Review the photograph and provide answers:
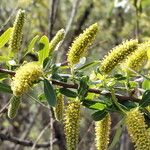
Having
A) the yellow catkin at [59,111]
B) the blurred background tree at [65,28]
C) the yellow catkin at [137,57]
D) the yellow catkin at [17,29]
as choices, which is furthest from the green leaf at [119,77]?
the blurred background tree at [65,28]

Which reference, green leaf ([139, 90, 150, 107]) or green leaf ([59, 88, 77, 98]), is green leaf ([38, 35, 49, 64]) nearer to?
green leaf ([59, 88, 77, 98])

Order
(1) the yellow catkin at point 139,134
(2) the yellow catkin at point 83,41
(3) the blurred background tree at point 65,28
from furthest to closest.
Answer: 1. (3) the blurred background tree at point 65,28
2. (2) the yellow catkin at point 83,41
3. (1) the yellow catkin at point 139,134

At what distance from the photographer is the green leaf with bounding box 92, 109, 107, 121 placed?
1300 mm

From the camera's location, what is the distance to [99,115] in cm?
132

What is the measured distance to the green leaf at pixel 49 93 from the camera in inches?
49.4

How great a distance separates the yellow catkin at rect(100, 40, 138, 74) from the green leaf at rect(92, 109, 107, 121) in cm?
14

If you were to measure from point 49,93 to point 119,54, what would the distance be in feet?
0.78

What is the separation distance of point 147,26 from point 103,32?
2.98 ft

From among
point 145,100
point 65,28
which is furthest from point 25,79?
point 65,28

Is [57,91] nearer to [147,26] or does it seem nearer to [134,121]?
[134,121]

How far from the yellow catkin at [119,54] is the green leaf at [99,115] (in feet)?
0.47

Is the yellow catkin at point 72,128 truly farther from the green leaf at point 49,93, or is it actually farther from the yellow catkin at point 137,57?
the yellow catkin at point 137,57

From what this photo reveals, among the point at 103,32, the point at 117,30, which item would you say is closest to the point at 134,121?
the point at 103,32

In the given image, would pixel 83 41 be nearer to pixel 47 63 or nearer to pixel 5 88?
pixel 47 63
